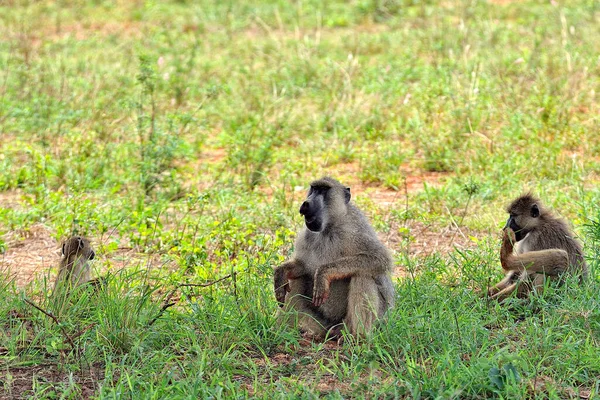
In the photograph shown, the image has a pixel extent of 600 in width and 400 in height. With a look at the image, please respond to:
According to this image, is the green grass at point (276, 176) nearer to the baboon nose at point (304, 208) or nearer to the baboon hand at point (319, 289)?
the baboon hand at point (319, 289)

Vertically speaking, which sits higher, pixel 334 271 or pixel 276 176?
pixel 334 271

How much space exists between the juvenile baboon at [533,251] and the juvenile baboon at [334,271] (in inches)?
34.8

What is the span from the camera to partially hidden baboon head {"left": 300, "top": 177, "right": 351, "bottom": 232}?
5.30 metres

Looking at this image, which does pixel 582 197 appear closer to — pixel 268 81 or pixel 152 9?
pixel 268 81

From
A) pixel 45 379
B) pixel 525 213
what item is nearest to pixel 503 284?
pixel 525 213

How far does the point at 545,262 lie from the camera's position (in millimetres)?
5746

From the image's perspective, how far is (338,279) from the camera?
529 centimetres

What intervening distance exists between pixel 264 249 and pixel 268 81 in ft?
16.7

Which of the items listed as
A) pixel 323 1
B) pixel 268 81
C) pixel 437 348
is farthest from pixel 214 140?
pixel 323 1

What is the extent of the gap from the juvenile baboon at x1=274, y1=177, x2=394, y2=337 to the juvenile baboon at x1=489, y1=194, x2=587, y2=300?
0.88 m

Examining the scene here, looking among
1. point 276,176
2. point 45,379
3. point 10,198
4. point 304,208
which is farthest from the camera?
point 276,176

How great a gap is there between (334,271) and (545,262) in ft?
4.67

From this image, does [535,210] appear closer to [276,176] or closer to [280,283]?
[280,283]

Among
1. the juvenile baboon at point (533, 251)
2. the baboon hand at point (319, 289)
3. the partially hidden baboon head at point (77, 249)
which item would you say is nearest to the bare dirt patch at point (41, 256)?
the partially hidden baboon head at point (77, 249)
